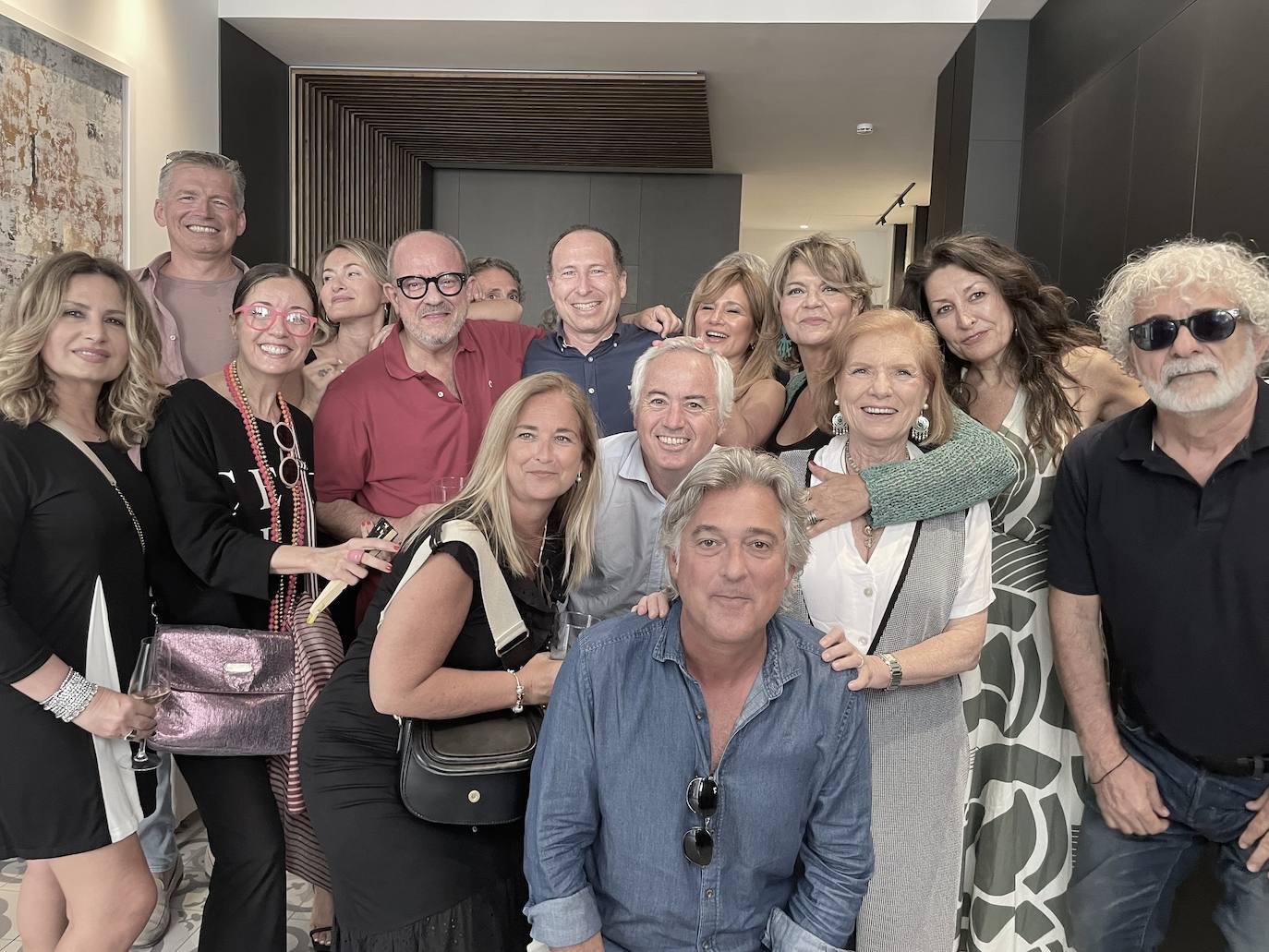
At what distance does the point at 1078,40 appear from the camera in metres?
4.85

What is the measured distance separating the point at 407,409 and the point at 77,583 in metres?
1.05

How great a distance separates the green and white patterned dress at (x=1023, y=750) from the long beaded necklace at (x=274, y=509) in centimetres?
173

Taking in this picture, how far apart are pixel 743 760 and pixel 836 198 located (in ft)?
37.8

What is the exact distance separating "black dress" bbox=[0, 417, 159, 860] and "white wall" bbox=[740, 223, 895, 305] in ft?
45.3

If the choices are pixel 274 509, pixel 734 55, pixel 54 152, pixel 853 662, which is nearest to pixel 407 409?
pixel 274 509

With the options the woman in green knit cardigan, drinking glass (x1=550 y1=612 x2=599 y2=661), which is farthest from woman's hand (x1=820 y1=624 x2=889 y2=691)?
drinking glass (x1=550 y1=612 x2=599 y2=661)

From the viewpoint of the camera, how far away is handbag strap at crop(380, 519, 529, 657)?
6.26ft

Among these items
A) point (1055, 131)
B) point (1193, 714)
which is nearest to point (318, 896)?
point (1193, 714)

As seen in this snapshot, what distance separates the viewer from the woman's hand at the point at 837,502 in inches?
77.3

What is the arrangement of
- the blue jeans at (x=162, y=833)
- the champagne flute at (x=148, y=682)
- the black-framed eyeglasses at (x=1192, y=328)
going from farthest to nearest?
the blue jeans at (x=162, y=833) → the champagne flute at (x=148, y=682) → the black-framed eyeglasses at (x=1192, y=328)

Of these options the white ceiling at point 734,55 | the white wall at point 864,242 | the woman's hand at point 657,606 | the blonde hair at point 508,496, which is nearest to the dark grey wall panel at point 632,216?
the white ceiling at point 734,55

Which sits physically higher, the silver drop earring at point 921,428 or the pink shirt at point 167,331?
the pink shirt at point 167,331

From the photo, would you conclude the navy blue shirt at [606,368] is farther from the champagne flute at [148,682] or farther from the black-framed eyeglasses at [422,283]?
the champagne flute at [148,682]

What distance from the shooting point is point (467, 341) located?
3.13 meters
